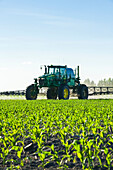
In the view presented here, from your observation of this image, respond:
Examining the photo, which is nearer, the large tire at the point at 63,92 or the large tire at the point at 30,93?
the large tire at the point at 63,92

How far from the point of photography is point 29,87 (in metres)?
20.2

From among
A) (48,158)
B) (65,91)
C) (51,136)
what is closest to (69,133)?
(51,136)

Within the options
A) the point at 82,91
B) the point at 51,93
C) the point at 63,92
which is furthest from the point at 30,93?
the point at 82,91

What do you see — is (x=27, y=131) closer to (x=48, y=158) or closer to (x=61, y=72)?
(x=48, y=158)

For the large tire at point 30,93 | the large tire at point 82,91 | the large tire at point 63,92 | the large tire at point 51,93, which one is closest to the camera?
the large tire at point 63,92

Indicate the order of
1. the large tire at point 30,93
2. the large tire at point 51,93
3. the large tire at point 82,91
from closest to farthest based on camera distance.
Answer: the large tire at point 30,93
the large tire at point 51,93
the large tire at point 82,91

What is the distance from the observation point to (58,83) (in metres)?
19.6

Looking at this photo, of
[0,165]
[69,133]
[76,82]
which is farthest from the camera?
[76,82]

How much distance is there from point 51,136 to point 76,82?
1478 cm

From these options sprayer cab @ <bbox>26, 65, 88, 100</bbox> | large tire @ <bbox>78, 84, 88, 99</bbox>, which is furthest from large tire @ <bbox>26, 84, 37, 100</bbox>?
large tire @ <bbox>78, 84, 88, 99</bbox>

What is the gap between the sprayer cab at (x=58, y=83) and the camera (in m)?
19.5

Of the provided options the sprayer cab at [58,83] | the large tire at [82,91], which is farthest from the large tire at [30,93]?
the large tire at [82,91]

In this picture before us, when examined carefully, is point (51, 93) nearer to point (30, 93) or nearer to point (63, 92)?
point (30, 93)

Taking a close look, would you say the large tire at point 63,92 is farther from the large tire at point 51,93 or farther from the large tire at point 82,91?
the large tire at point 82,91
